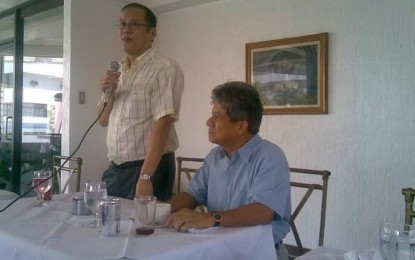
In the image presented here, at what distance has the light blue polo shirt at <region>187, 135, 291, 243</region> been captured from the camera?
4.58 ft

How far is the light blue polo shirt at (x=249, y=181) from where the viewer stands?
140cm

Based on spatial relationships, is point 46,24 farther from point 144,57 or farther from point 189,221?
point 189,221

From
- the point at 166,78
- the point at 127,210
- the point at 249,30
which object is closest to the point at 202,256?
the point at 127,210

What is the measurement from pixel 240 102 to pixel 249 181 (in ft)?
1.00

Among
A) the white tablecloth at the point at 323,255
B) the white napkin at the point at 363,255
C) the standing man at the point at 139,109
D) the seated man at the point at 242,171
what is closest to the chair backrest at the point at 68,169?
the standing man at the point at 139,109

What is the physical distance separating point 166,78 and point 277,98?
1.59 m

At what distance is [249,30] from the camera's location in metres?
3.44

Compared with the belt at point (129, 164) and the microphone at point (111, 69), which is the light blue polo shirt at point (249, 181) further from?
the microphone at point (111, 69)

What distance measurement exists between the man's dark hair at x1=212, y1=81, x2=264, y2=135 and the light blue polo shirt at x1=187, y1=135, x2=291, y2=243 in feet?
0.25

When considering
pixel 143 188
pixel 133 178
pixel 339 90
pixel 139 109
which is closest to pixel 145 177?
pixel 143 188

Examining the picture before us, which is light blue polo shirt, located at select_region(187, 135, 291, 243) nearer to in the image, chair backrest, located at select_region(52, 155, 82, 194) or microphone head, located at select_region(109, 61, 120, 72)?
microphone head, located at select_region(109, 61, 120, 72)

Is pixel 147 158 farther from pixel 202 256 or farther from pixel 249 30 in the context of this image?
pixel 249 30

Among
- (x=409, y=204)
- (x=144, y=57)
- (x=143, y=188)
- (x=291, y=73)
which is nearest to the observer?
(x=409, y=204)

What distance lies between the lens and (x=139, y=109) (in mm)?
1840
